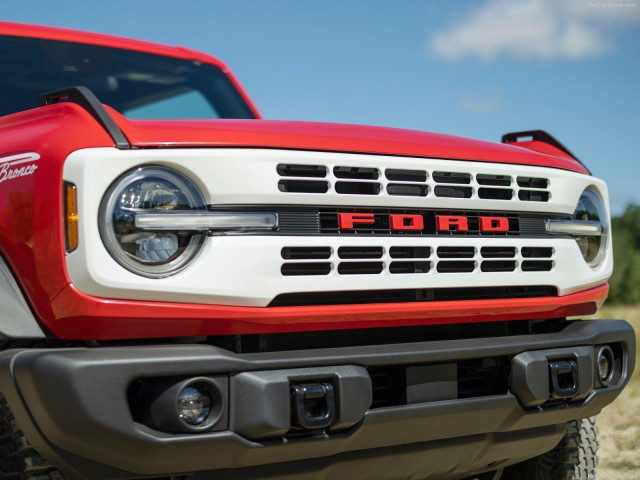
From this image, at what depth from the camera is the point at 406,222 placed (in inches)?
103

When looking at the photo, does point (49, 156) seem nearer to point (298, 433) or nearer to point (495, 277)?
point (298, 433)

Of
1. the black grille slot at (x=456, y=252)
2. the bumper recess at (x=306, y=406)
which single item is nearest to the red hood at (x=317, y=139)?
the black grille slot at (x=456, y=252)

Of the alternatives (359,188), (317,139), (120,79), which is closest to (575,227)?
(359,188)

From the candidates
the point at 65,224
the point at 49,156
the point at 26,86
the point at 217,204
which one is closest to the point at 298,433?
the point at 217,204

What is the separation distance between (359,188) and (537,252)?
0.79 metres

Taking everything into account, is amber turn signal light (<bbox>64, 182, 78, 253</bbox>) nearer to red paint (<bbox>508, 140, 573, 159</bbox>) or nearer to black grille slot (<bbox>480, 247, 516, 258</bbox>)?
black grille slot (<bbox>480, 247, 516, 258</bbox>)

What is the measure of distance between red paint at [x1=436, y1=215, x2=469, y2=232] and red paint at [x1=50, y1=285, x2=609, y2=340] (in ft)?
0.79

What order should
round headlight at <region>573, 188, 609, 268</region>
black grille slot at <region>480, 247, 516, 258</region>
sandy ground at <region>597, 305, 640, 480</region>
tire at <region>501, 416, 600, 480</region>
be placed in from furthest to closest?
sandy ground at <region>597, 305, 640, 480</region>
tire at <region>501, 416, 600, 480</region>
round headlight at <region>573, 188, 609, 268</region>
black grille slot at <region>480, 247, 516, 258</region>

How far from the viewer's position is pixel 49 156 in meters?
2.25

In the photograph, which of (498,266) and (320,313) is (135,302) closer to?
(320,313)

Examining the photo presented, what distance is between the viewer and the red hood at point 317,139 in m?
2.33

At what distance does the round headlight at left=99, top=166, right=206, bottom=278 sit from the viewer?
7.18 ft

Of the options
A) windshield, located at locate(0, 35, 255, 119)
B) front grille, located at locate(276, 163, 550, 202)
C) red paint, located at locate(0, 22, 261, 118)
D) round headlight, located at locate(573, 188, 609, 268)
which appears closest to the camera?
front grille, located at locate(276, 163, 550, 202)

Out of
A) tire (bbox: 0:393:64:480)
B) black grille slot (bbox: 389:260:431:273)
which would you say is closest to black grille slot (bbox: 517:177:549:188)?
black grille slot (bbox: 389:260:431:273)
